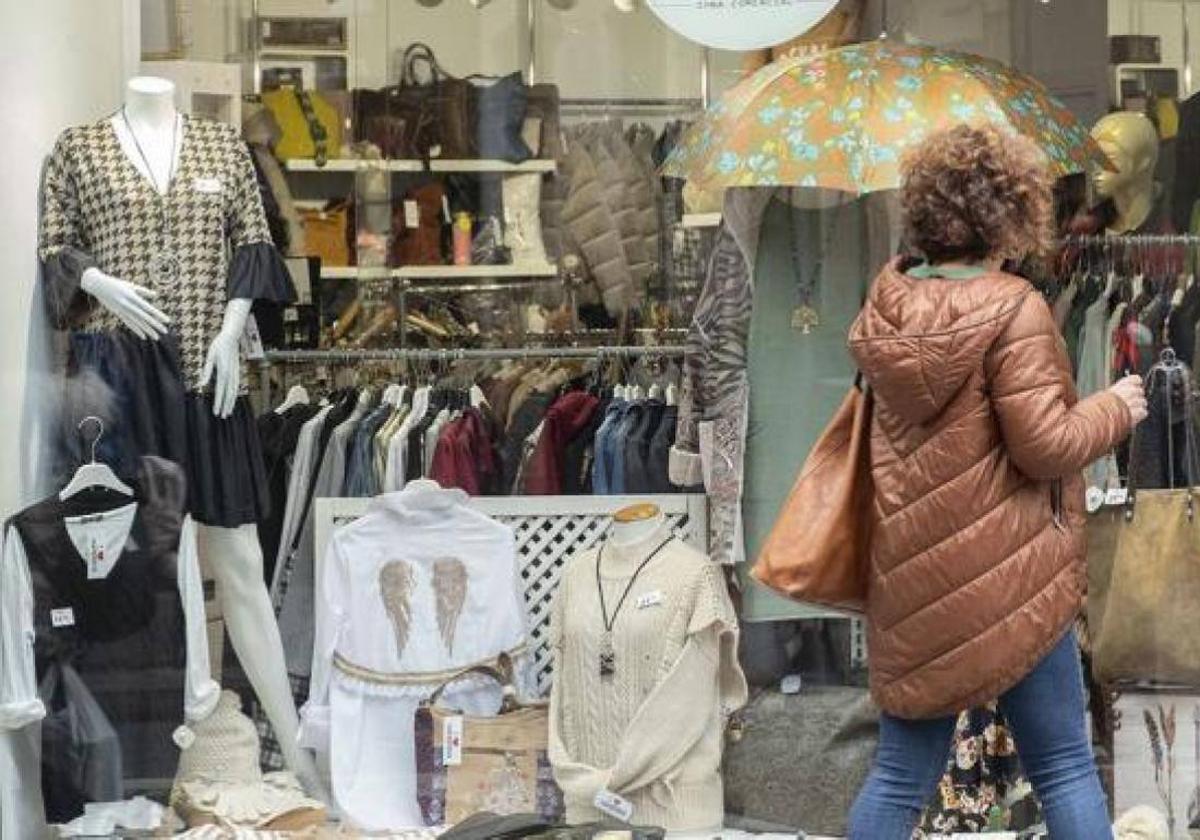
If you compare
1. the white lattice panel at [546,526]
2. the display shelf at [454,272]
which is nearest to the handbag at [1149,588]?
the white lattice panel at [546,526]

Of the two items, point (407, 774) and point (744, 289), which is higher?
point (744, 289)

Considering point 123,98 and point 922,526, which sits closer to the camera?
point 922,526

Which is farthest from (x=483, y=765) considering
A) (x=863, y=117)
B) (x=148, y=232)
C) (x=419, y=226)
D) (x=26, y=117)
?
(x=26, y=117)

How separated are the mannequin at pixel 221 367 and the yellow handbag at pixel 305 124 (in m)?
0.25

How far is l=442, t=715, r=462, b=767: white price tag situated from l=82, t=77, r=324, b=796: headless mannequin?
1.26 feet

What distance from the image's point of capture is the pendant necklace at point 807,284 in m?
6.15

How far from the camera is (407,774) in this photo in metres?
6.14

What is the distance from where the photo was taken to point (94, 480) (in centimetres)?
598

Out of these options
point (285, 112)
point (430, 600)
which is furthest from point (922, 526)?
point (285, 112)

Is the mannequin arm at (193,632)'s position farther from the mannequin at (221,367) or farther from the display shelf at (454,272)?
the display shelf at (454,272)

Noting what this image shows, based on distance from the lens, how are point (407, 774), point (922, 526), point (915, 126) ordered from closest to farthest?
point (922, 526) → point (915, 126) → point (407, 774)

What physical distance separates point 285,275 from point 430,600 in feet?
3.04

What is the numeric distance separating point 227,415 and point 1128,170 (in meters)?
2.44

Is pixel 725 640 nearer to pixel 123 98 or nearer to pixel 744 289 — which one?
pixel 744 289
